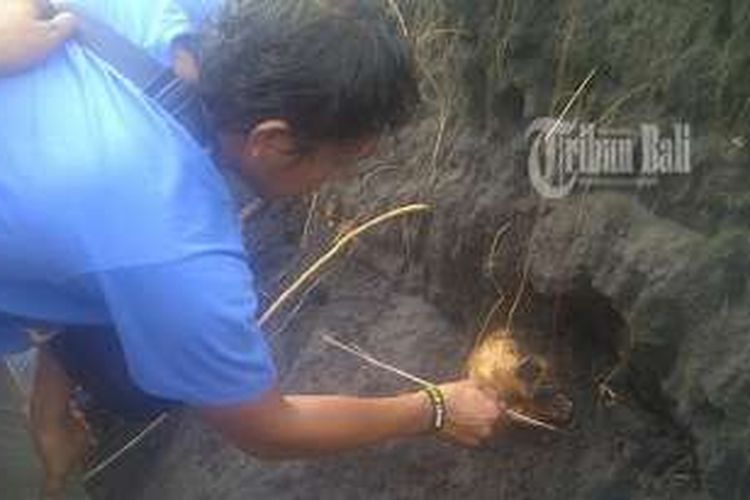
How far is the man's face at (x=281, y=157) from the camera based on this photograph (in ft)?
6.38

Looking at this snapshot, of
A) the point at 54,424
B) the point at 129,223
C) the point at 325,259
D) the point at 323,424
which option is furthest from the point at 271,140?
the point at 325,259

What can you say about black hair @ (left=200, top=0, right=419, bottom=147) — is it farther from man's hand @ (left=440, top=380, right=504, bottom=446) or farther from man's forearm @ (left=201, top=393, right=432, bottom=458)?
man's hand @ (left=440, top=380, right=504, bottom=446)

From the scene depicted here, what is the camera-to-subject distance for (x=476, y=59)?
2854mm

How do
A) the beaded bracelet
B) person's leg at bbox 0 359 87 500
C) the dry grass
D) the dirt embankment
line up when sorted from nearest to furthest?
the dirt embankment, the beaded bracelet, person's leg at bbox 0 359 87 500, the dry grass

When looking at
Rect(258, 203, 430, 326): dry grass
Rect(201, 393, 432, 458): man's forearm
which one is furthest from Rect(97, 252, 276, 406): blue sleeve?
Rect(258, 203, 430, 326): dry grass

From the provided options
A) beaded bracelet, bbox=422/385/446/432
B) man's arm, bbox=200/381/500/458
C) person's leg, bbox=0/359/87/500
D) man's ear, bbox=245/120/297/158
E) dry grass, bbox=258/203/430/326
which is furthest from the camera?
dry grass, bbox=258/203/430/326

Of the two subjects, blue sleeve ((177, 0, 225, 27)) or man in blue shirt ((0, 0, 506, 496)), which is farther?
blue sleeve ((177, 0, 225, 27))

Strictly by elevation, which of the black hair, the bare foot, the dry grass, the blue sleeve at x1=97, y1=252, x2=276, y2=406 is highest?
the black hair

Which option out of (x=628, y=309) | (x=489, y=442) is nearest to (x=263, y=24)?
(x=628, y=309)

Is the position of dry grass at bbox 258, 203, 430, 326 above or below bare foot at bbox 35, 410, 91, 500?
above

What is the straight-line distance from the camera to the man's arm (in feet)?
6.72

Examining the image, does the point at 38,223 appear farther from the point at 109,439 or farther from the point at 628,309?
the point at 109,439

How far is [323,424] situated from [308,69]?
1.98 ft

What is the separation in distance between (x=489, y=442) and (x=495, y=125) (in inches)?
27.0
